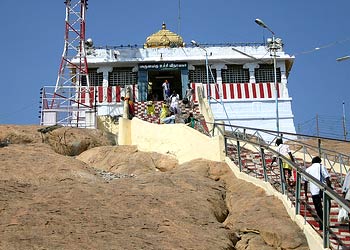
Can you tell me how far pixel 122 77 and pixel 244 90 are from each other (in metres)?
7.25

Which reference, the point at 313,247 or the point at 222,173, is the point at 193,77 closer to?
the point at 222,173

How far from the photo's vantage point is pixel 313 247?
34.8ft

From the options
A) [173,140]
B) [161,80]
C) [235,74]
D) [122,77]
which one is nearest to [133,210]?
[173,140]

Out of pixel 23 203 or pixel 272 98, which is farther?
pixel 272 98

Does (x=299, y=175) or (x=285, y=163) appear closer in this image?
(x=299, y=175)

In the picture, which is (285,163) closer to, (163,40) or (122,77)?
(122,77)

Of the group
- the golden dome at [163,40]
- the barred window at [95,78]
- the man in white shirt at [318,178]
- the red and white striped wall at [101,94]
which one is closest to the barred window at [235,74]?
the golden dome at [163,40]

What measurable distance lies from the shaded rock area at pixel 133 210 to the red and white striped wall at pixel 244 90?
13.9 meters

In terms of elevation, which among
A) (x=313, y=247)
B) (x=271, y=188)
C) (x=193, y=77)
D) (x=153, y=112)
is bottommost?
(x=313, y=247)

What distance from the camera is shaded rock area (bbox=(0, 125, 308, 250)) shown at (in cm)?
1001

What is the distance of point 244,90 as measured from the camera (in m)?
31.2

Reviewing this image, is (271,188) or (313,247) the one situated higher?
(271,188)

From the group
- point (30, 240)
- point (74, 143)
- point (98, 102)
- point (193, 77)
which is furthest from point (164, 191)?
point (193, 77)

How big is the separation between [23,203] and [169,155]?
9.34 m
